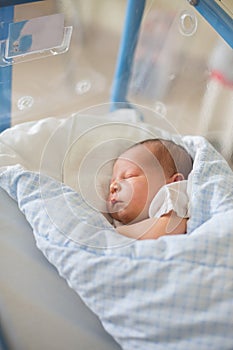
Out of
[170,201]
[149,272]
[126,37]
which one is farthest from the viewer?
[126,37]

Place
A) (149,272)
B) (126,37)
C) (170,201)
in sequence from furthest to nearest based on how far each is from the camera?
(126,37) < (170,201) < (149,272)

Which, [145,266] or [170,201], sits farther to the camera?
[170,201]

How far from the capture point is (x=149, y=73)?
138 centimetres

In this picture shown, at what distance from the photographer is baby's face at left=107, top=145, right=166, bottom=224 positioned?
992mm

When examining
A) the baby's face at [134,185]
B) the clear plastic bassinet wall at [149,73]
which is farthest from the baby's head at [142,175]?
the clear plastic bassinet wall at [149,73]

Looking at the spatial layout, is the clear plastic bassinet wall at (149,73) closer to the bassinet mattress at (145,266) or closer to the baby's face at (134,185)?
the baby's face at (134,185)

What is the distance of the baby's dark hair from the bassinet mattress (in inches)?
2.9

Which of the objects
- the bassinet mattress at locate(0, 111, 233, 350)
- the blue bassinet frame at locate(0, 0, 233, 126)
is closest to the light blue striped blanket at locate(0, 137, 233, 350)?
the bassinet mattress at locate(0, 111, 233, 350)

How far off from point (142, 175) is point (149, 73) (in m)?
0.44

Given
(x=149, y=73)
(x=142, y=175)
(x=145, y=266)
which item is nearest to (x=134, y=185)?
(x=142, y=175)

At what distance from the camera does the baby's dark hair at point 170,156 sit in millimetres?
1034

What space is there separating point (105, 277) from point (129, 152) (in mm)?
315

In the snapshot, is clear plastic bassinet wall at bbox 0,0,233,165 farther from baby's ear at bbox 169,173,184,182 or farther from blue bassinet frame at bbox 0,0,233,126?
baby's ear at bbox 169,173,184,182

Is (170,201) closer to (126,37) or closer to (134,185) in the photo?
(134,185)
